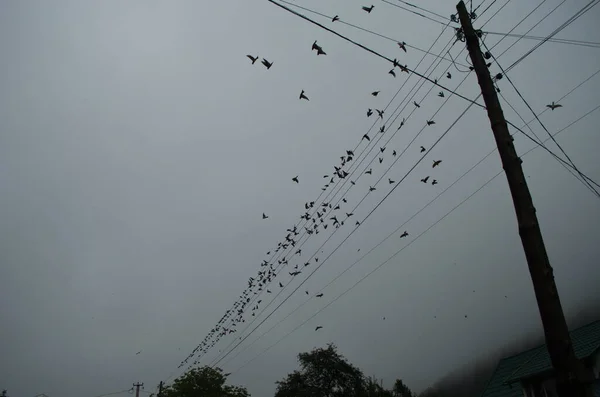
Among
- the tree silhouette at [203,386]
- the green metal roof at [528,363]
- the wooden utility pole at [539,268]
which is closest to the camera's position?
the wooden utility pole at [539,268]

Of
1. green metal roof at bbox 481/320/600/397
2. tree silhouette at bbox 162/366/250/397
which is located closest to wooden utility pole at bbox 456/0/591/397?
green metal roof at bbox 481/320/600/397

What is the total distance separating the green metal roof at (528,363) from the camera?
15.1m

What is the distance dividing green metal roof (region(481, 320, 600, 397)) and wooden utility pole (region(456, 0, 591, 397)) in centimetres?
1183

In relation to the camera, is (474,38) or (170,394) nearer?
(474,38)

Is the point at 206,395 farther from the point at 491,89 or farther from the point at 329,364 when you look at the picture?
the point at 491,89

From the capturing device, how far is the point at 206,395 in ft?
104

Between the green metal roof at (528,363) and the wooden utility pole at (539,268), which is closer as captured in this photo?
the wooden utility pole at (539,268)

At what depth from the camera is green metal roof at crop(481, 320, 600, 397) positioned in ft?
49.4

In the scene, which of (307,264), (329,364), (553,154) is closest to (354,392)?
(329,364)

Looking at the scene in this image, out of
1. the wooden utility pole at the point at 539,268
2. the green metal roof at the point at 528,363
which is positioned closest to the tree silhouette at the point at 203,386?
the green metal roof at the point at 528,363

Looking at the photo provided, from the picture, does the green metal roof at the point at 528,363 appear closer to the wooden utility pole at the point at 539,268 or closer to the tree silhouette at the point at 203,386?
the wooden utility pole at the point at 539,268

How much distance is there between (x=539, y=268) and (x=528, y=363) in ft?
51.2

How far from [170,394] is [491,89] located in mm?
35075

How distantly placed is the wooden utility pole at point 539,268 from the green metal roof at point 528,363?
11.8 metres
